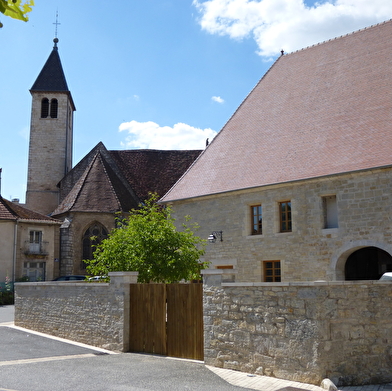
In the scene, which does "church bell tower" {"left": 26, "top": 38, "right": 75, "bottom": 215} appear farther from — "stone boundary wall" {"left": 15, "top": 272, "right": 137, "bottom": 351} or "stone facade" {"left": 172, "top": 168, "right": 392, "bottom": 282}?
"stone boundary wall" {"left": 15, "top": 272, "right": 137, "bottom": 351}

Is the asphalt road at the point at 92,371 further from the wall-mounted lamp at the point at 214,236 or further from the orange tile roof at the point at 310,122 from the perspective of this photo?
the orange tile roof at the point at 310,122

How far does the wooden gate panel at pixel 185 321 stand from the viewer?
→ 9.16 m

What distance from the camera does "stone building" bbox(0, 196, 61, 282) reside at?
26.2 metres

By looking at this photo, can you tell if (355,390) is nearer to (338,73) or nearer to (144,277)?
(144,277)

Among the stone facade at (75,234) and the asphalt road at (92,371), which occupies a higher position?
the stone facade at (75,234)

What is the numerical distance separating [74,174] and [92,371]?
27090mm

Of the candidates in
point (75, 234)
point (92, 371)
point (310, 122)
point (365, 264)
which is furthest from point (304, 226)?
point (75, 234)

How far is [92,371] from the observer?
27.0ft

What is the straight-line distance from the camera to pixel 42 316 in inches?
523

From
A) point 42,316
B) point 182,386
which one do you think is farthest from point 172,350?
point 42,316

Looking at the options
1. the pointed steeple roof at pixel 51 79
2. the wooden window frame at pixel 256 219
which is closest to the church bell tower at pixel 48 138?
the pointed steeple roof at pixel 51 79

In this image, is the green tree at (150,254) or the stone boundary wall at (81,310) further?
the green tree at (150,254)

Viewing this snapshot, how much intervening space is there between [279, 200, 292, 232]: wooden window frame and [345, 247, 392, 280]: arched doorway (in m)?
1.97

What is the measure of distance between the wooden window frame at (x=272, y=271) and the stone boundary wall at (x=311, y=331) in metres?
6.84
